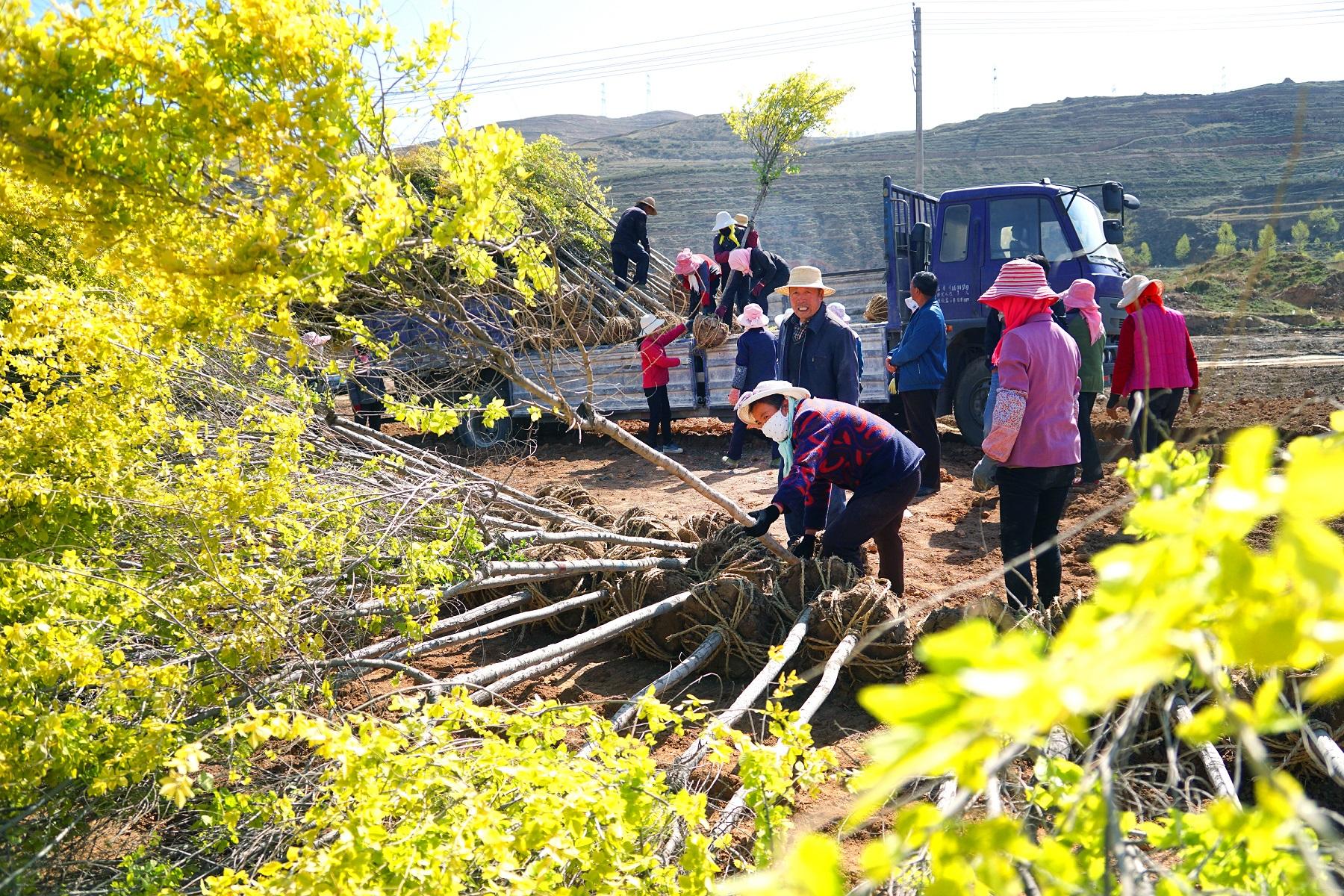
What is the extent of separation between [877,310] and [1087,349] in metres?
3.29

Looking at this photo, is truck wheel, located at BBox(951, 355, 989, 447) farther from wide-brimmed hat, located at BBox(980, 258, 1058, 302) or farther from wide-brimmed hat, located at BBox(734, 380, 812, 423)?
wide-brimmed hat, located at BBox(980, 258, 1058, 302)

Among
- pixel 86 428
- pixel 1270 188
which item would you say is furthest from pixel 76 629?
pixel 1270 188

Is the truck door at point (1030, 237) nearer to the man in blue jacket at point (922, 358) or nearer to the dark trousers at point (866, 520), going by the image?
the man in blue jacket at point (922, 358)

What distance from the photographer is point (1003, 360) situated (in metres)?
4.27

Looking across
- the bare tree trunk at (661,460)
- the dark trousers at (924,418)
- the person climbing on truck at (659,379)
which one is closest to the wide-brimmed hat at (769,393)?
the bare tree trunk at (661,460)

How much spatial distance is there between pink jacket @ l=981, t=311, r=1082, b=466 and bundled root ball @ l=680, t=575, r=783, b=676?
1373mm

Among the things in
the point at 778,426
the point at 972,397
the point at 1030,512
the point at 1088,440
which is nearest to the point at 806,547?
the point at 778,426

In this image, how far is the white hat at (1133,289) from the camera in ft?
20.0

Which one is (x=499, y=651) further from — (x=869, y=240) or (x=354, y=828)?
(x=869, y=240)

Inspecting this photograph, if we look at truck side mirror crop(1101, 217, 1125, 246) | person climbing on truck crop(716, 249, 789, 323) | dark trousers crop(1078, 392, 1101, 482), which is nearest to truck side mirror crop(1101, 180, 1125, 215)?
truck side mirror crop(1101, 217, 1125, 246)

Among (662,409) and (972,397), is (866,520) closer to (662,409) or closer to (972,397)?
(972,397)

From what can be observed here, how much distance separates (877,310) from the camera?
33.9ft

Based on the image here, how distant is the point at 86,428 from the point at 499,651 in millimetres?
2476

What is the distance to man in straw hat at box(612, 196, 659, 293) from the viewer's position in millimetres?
10008
